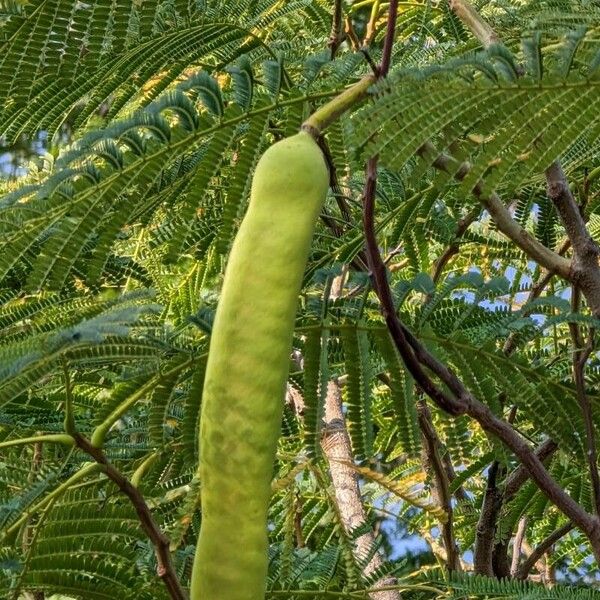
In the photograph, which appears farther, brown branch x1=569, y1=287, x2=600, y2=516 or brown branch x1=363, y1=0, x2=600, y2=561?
brown branch x1=569, y1=287, x2=600, y2=516

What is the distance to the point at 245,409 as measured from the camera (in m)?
0.97

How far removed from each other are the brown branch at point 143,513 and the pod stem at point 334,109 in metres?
0.42

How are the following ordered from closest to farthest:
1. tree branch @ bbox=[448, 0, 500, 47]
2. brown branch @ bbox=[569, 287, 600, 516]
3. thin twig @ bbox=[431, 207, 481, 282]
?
brown branch @ bbox=[569, 287, 600, 516], tree branch @ bbox=[448, 0, 500, 47], thin twig @ bbox=[431, 207, 481, 282]

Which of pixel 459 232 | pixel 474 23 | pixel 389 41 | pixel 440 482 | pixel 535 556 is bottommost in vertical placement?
pixel 535 556

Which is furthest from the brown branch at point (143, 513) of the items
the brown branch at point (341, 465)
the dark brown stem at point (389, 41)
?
the brown branch at point (341, 465)

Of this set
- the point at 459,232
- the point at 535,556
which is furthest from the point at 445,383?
the point at 535,556

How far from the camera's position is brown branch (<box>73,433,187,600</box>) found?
4.32 feet

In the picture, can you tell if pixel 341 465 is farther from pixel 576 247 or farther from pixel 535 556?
pixel 576 247

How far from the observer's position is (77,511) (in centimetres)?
158

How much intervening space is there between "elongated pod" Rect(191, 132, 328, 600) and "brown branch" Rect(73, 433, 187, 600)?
1.12 ft

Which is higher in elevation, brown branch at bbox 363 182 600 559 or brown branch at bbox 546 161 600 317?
brown branch at bbox 546 161 600 317

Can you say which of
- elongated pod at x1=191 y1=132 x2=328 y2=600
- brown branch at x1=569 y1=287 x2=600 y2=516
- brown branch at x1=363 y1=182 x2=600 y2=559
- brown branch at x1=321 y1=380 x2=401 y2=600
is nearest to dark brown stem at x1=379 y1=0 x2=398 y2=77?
brown branch at x1=363 y1=182 x2=600 y2=559

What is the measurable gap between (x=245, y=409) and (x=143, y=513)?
1.43 ft

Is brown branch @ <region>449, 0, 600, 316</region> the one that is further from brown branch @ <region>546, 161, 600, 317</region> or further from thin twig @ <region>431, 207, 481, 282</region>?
thin twig @ <region>431, 207, 481, 282</region>
